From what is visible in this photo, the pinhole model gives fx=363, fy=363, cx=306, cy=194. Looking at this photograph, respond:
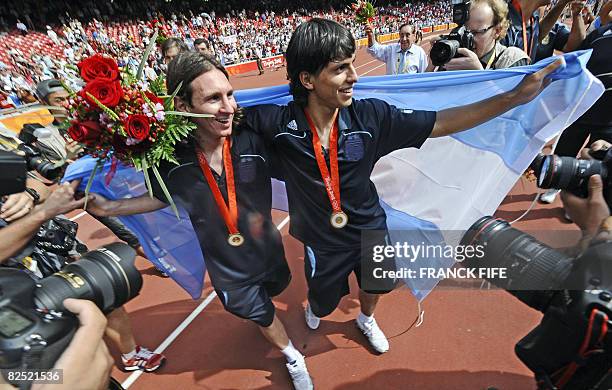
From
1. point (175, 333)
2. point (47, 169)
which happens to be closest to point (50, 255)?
point (47, 169)

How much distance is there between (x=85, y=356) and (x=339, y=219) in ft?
4.58

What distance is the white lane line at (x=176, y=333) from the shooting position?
2852 mm

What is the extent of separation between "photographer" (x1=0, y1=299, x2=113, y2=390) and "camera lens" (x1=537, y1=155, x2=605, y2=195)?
2006mm

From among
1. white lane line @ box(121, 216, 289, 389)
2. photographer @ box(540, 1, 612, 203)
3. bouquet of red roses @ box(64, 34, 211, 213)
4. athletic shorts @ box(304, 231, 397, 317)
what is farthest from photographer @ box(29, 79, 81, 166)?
photographer @ box(540, 1, 612, 203)

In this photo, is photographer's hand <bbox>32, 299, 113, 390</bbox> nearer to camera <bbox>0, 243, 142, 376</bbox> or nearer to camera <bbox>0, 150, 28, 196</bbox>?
camera <bbox>0, 243, 142, 376</bbox>

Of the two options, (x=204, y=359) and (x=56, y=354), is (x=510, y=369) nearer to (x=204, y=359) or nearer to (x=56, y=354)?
(x=204, y=359)

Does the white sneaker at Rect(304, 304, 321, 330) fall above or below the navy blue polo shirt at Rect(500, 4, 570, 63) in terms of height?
below

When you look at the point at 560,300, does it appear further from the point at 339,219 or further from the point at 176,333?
the point at 176,333

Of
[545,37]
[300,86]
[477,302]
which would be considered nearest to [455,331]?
[477,302]

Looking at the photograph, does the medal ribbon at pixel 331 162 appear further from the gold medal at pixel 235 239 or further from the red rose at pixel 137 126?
the red rose at pixel 137 126

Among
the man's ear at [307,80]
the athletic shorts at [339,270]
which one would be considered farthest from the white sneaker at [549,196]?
the man's ear at [307,80]

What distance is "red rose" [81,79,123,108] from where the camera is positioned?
163 cm

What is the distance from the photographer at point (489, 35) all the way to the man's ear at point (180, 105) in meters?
1.99

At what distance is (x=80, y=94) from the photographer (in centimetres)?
171
